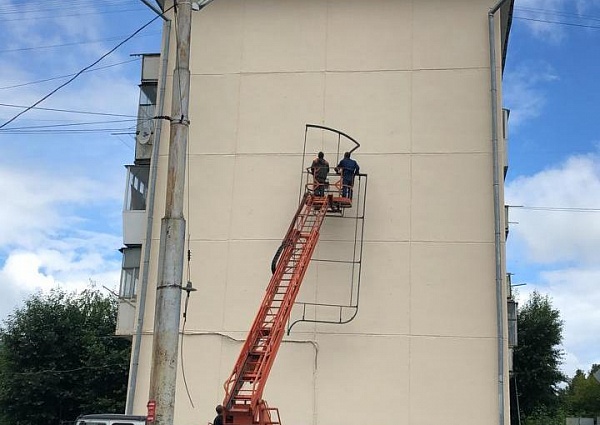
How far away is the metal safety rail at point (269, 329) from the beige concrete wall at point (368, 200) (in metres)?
1.25

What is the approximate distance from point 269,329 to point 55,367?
24461mm

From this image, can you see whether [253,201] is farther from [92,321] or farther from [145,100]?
[92,321]

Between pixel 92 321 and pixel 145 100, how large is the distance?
20.3 meters

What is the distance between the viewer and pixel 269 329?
16578 millimetres

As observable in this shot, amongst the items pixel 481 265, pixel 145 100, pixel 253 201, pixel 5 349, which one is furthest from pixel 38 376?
pixel 481 265

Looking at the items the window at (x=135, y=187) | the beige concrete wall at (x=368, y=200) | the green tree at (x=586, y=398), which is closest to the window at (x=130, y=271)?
the window at (x=135, y=187)

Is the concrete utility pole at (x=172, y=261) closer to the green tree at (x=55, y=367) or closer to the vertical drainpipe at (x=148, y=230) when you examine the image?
the vertical drainpipe at (x=148, y=230)

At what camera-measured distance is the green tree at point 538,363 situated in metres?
41.2

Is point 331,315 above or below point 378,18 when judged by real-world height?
below

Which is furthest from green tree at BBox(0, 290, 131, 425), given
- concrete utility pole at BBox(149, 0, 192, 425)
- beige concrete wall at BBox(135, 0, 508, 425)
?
concrete utility pole at BBox(149, 0, 192, 425)

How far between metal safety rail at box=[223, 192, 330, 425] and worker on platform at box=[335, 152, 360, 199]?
29.2 inches

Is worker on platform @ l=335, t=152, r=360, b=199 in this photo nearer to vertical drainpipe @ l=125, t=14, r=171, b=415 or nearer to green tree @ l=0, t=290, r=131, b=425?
vertical drainpipe @ l=125, t=14, r=171, b=415

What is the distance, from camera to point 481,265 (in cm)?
→ 1920

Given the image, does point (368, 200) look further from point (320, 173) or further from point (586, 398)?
point (586, 398)
